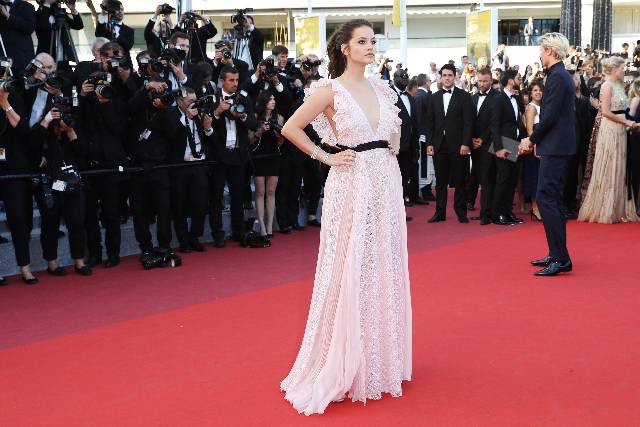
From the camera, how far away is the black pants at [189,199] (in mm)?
8641

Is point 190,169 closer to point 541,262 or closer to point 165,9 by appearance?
point 165,9

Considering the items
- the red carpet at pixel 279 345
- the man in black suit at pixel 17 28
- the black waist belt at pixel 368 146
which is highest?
the man in black suit at pixel 17 28

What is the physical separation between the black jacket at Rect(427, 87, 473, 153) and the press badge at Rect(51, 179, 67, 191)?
5046 mm

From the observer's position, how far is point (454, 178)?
10.8 metres

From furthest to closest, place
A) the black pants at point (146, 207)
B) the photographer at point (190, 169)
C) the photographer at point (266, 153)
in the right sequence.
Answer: the photographer at point (266, 153) < the photographer at point (190, 169) < the black pants at point (146, 207)

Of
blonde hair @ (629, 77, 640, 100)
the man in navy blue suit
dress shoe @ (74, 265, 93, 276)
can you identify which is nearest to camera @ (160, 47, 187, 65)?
dress shoe @ (74, 265, 93, 276)

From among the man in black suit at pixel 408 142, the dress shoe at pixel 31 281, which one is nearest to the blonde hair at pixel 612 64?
the man in black suit at pixel 408 142

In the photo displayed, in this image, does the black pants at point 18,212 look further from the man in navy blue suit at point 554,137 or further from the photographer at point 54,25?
the man in navy blue suit at point 554,137

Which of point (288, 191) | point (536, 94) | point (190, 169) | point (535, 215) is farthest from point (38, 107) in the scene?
point (535, 215)

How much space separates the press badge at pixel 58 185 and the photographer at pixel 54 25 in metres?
2.49

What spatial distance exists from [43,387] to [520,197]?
8282 millimetres

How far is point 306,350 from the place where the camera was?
4289mm

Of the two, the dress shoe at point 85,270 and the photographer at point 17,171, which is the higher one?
the photographer at point 17,171

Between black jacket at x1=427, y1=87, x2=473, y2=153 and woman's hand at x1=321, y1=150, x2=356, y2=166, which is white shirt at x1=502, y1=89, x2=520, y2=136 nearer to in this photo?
black jacket at x1=427, y1=87, x2=473, y2=153
